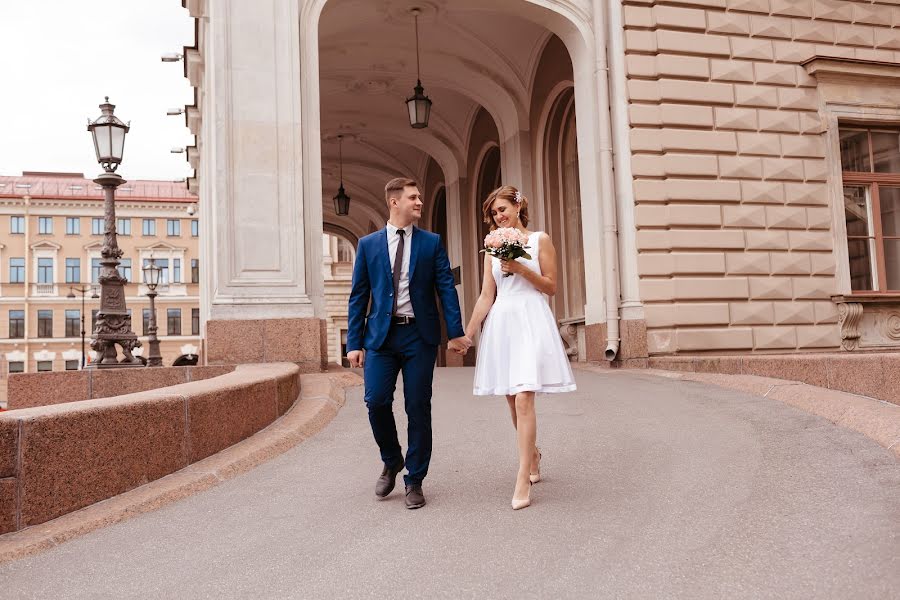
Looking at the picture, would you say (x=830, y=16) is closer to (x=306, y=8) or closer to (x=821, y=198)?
(x=821, y=198)

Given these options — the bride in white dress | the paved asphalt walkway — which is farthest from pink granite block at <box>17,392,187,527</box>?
the bride in white dress

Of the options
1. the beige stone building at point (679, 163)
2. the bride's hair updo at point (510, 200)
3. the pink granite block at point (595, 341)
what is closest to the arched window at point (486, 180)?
the beige stone building at point (679, 163)

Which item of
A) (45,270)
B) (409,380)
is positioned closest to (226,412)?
(409,380)

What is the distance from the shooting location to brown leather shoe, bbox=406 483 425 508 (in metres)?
4.52

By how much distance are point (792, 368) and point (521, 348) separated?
493 centimetres

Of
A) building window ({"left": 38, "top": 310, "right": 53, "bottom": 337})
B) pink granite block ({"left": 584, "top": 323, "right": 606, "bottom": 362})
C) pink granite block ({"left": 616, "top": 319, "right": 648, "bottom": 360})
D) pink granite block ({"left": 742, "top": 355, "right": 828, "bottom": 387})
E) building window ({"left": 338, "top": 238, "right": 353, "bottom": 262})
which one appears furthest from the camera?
building window ({"left": 38, "top": 310, "right": 53, "bottom": 337})

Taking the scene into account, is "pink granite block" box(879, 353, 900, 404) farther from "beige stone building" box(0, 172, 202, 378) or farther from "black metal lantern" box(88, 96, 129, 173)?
"beige stone building" box(0, 172, 202, 378)

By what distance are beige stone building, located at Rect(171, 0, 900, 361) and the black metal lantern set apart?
5.81 ft

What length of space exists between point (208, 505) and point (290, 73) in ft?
23.0

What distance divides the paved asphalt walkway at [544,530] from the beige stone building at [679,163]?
196 inches

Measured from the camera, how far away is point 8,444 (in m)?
4.06

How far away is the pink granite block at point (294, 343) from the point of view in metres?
9.78

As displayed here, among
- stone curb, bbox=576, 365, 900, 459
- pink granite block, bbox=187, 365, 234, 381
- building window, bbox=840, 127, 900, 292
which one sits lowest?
stone curb, bbox=576, 365, 900, 459

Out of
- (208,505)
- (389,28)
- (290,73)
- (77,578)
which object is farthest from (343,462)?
(389,28)
